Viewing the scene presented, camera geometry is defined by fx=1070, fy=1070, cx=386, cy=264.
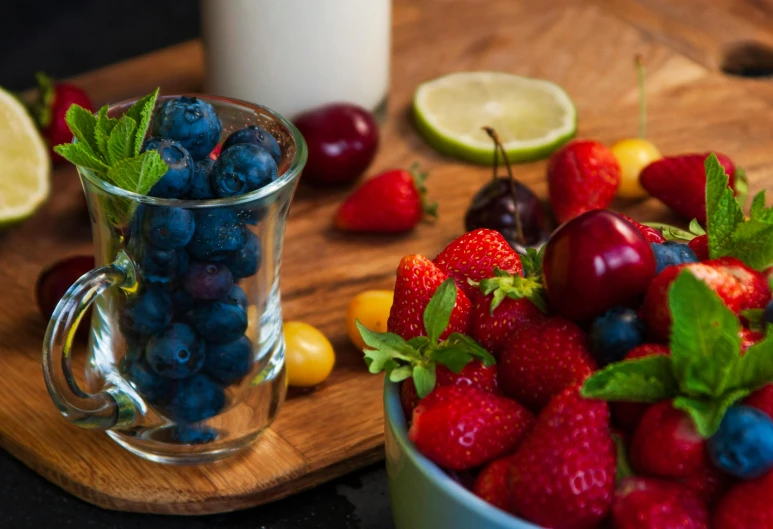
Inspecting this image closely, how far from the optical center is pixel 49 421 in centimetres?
91

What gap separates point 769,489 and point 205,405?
44 cm

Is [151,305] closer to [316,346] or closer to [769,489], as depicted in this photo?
[316,346]

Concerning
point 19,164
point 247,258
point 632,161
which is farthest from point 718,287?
point 19,164

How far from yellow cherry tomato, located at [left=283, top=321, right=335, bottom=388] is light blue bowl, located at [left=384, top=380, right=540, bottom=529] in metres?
0.23

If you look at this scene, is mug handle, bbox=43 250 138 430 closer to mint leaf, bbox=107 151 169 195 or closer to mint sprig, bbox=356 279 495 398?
mint leaf, bbox=107 151 169 195

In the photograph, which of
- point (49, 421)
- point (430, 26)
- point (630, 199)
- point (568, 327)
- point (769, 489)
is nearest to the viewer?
point (769, 489)

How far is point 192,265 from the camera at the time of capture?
79 centimetres

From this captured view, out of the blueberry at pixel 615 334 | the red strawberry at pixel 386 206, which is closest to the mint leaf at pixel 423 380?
the blueberry at pixel 615 334

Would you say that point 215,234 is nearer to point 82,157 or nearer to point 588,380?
point 82,157

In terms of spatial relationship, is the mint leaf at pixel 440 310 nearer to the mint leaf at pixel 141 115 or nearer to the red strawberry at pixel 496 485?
the red strawberry at pixel 496 485

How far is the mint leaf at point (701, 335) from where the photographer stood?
59 cm

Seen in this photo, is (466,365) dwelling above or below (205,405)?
above

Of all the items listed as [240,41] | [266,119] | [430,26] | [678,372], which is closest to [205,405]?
[266,119]

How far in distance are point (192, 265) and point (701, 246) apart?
369mm
